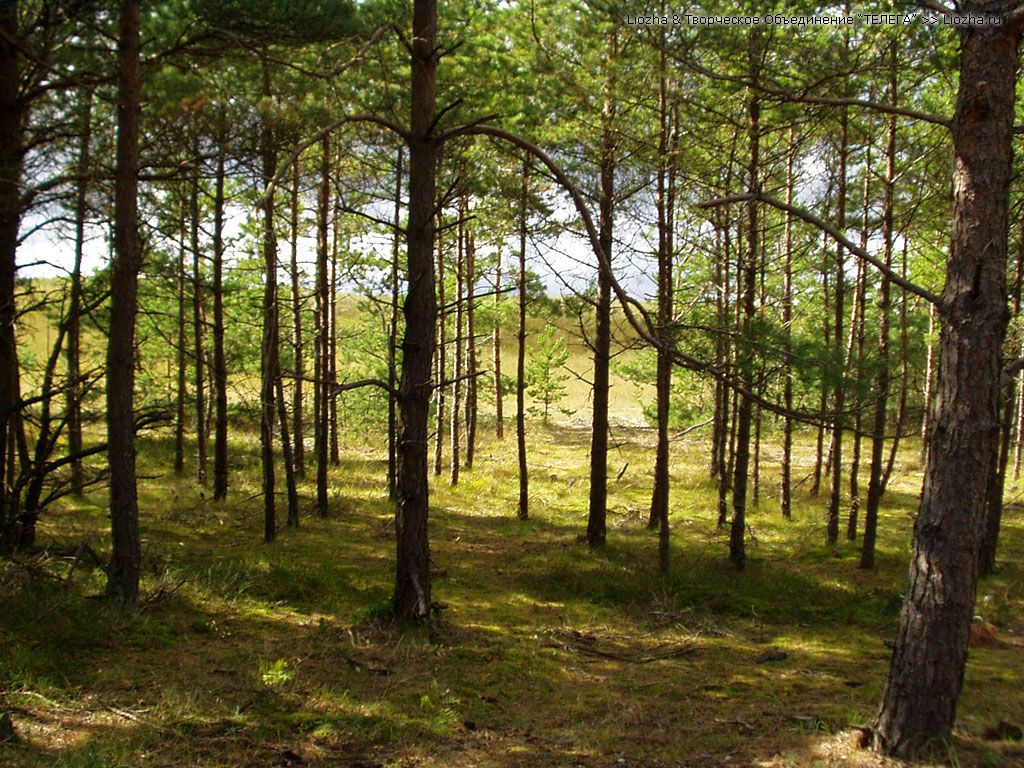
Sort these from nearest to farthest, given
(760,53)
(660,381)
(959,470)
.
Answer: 1. (959,470)
2. (760,53)
3. (660,381)

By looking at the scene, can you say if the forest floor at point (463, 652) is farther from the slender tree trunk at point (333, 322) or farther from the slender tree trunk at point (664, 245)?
the slender tree trunk at point (333, 322)

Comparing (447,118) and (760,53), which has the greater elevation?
(447,118)

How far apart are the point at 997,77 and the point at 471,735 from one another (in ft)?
20.5

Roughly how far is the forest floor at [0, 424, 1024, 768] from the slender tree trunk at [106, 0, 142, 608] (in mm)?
534

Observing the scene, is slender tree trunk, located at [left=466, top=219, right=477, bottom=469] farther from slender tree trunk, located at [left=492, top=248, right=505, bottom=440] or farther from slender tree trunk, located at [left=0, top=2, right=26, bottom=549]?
slender tree trunk, located at [left=0, top=2, right=26, bottom=549]

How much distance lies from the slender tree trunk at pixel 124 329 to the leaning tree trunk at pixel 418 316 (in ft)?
9.22

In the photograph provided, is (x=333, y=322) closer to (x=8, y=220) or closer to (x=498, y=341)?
(x=498, y=341)

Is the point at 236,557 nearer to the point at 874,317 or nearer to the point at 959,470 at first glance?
the point at 959,470

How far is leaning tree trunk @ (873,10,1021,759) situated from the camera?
188 inches

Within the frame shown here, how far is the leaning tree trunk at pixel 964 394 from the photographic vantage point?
4.78 m

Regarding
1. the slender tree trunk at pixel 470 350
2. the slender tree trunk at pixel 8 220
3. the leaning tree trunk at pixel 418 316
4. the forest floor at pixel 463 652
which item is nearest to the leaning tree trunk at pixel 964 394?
the forest floor at pixel 463 652

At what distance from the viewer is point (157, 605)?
807cm

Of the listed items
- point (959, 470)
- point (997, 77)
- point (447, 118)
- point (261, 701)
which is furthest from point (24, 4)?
point (959, 470)

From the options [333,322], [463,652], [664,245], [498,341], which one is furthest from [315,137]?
[498,341]
